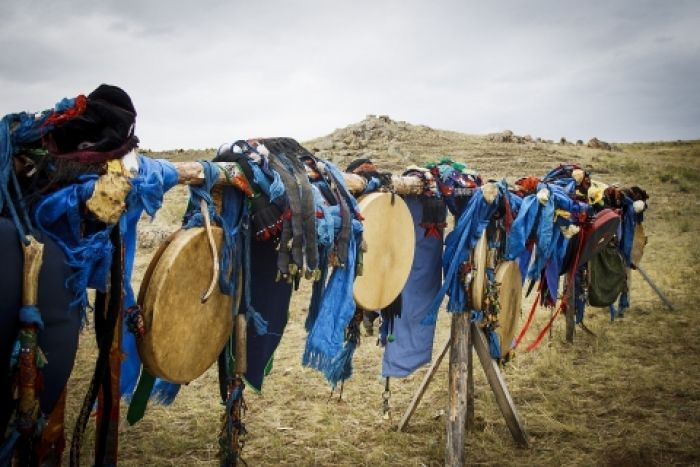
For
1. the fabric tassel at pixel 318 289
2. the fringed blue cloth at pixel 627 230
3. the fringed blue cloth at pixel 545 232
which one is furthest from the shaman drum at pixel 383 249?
the fringed blue cloth at pixel 627 230

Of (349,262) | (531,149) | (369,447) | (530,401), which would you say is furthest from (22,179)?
(531,149)

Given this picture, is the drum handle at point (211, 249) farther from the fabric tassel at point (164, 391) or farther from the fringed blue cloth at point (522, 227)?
the fringed blue cloth at point (522, 227)

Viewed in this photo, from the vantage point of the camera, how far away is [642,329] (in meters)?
7.57

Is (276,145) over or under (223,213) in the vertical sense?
over

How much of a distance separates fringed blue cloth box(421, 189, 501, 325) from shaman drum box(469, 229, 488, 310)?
0.05 m

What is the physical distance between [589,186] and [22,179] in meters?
5.31

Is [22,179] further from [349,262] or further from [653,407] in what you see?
[653,407]

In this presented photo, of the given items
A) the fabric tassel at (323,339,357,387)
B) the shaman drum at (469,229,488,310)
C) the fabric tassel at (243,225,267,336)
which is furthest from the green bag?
the fabric tassel at (243,225,267,336)

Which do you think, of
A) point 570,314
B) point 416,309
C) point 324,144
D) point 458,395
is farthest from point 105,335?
point 324,144

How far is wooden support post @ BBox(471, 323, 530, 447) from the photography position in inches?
159

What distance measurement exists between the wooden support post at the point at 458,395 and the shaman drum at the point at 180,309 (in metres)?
2.22

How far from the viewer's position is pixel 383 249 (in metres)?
3.44

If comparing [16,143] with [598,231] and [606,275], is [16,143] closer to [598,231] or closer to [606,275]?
[598,231]

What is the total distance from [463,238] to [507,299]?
79 cm
